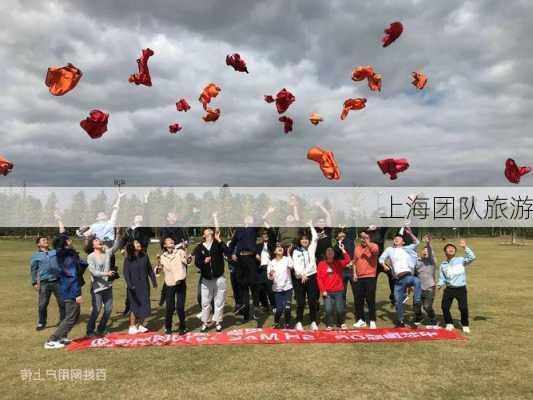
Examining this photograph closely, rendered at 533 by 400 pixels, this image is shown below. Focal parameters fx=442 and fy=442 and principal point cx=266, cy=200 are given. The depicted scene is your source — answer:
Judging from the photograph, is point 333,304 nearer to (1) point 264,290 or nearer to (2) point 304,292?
(2) point 304,292

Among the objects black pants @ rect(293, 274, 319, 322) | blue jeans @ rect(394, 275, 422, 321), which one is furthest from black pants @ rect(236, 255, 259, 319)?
blue jeans @ rect(394, 275, 422, 321)

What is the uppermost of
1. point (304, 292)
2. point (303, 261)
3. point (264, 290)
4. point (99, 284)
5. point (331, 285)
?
point (303, 261)

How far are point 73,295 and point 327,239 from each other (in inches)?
239

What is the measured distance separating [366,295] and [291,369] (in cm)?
365

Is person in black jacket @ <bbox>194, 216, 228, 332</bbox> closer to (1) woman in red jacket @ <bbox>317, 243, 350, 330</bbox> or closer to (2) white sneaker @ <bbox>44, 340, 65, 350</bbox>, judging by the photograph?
(1) woman in red jacket @ <bbox>317, 243, 350, 330</bbox>

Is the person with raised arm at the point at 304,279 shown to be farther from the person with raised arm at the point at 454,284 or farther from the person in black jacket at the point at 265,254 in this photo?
the person with raised arm at the point at 454,284

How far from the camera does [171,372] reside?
24.7 ft

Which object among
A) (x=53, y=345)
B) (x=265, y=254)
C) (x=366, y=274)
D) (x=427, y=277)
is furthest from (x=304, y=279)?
(x=53, y=345)

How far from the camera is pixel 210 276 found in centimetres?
1040

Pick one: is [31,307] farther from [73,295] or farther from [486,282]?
[486,282]

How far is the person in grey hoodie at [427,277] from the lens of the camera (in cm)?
1054

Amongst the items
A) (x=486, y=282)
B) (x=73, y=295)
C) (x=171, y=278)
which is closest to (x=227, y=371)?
(x=171, y=278)

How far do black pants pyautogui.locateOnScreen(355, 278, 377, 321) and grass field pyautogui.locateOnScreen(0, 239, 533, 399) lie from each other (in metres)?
1.47

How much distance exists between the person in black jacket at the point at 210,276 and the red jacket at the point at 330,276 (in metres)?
2.34
